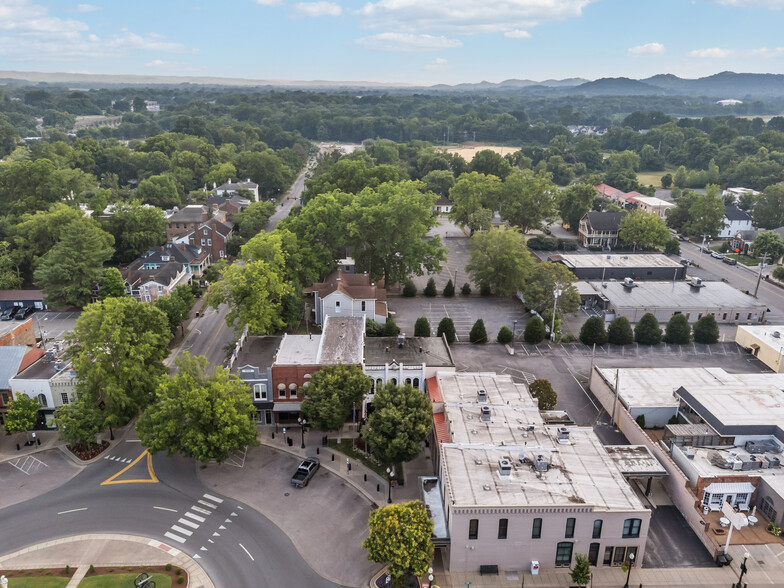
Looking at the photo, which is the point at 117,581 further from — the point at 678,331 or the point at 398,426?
the point at 678,331

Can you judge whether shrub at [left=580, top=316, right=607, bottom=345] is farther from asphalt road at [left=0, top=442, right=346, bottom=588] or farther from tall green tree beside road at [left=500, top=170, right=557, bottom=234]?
tall green tree beside road at [left=500, top=170, right=557, bottom=234]

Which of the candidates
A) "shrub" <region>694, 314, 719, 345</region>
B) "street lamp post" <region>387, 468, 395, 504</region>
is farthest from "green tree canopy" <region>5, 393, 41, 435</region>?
"shrub" <region>694, 314, 719, 345</region>

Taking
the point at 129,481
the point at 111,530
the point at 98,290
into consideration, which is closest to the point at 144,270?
the point at 98,290

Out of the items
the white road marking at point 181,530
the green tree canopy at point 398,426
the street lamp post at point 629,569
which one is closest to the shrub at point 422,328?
the green tree canopy at point 398,426

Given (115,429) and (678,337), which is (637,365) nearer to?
(678,337)

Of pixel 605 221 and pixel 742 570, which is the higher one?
pixel 605 221

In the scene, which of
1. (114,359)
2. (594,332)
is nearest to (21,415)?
(114,359)
